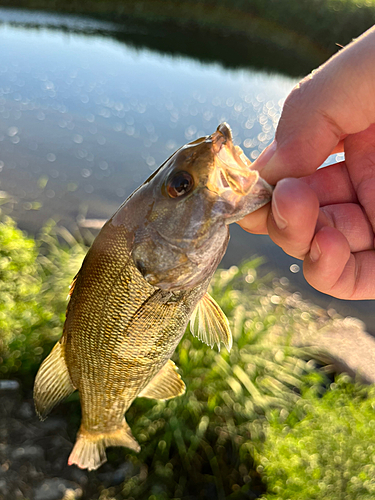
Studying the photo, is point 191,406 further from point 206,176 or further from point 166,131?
point 166,131

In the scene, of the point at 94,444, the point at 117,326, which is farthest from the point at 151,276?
the point at 94,444

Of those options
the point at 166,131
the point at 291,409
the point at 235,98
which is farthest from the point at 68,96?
the point at 291,409

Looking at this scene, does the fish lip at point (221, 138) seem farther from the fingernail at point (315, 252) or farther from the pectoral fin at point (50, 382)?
the pectoral fin at point (50, 382)

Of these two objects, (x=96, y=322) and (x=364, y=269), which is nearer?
(x=96, y=322)

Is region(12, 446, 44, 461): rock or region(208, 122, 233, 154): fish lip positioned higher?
region(208, 122, 233, 154): fish lip

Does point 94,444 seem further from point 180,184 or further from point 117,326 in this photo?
point 180,184

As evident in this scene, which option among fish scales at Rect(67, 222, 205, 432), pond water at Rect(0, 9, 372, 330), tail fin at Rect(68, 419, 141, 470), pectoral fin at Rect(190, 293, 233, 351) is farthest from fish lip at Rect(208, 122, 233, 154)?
pond water at Rect(0, 9, 372, 330)

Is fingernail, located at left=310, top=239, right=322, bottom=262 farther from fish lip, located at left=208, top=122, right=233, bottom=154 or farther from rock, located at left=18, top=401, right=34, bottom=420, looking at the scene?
rock, located at left=18, top=401, right=34, bottom=420
